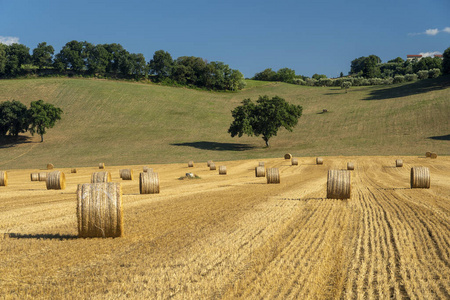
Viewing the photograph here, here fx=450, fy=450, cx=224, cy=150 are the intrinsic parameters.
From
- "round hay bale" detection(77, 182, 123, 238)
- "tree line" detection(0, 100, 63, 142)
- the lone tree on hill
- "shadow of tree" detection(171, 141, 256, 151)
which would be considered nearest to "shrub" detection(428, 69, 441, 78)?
the lone tree on hill

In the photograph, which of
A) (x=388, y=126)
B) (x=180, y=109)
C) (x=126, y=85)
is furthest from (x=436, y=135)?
(x=126, y=85)

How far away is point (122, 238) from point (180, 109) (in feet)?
305

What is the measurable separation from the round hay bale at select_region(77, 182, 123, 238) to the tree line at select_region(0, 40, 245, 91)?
12332 centimetres

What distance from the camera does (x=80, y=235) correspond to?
35.9 feet

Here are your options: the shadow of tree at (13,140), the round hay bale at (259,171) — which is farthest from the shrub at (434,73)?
the round hay bale at (259,171)

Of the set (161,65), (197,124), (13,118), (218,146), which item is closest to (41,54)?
(161,65)

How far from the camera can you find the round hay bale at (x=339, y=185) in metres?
18.2

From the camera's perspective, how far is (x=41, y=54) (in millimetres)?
124812

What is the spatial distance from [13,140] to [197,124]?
3488 centimetres

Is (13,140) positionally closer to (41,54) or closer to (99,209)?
(41,54)

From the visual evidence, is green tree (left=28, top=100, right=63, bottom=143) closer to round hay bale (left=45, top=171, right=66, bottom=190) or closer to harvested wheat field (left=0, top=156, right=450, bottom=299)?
round hay bale (left=45, top=171, right=66, bottom=190)

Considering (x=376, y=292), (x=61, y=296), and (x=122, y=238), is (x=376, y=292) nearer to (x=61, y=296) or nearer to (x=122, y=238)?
(x=61, y=296)

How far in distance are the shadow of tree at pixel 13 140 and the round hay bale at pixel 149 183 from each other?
2618 inches

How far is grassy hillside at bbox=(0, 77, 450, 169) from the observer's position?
6662 cm
